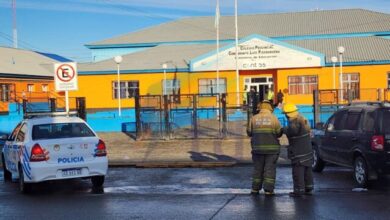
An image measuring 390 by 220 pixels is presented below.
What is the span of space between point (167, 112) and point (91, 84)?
21315 millimetres

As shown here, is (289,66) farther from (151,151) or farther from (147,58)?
(151,151)

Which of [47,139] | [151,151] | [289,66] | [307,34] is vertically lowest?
[151,151]

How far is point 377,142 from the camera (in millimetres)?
10711

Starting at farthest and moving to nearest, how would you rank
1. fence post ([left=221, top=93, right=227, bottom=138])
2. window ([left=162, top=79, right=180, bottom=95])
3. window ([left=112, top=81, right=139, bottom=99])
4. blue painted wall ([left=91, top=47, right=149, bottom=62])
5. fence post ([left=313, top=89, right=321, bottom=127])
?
blue painted wall ([left=91, top=47, right=149, bottom=62]) → window ([left=112, top=81, right=139, bottom=99]) → window ([left=162, top=79, right=180, bottom=95]) → fence post ([left=221, top=93, right=227, bottom=138]) → fence post ([left=313, top=89, right=321, bottom=127])

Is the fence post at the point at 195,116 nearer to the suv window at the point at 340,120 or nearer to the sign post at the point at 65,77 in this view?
the sign post at the point at 65,77

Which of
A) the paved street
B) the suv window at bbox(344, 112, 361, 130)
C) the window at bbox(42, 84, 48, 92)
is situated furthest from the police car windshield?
the window at bbox(42, 84, 48, 92)

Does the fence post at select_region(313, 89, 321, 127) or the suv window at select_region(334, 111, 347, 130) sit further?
the fence post at select_region(313, 89, 321, 127)

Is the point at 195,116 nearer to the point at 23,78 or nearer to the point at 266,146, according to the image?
the point at 266,146

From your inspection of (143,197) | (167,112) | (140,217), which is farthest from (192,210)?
(167,112)

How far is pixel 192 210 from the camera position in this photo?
8977 mm

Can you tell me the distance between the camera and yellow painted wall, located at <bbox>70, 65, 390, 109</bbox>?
3806cm

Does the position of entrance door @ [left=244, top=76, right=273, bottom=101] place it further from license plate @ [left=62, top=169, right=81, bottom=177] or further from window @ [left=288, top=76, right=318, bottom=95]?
license plate @ [left=62, top=169, right=81, bottom=177]

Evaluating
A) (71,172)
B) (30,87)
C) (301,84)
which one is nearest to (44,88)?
(30,87)

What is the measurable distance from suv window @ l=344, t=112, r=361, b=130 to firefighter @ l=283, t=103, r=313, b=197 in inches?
75.9
